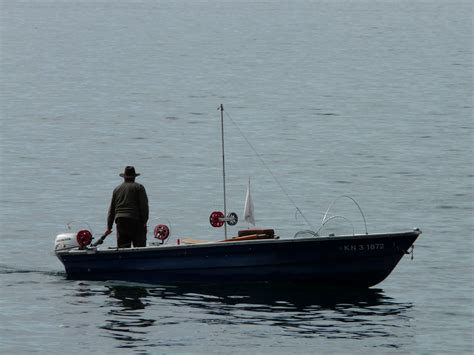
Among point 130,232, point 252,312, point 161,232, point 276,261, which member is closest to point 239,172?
point 161,232

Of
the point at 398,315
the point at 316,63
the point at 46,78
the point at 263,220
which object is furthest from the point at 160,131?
the point at 316,63

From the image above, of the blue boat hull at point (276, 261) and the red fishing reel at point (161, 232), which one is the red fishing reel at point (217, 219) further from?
the blue boat hull at point (276, 261)

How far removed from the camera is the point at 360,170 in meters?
58.1

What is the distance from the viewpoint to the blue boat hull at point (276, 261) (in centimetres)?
3008

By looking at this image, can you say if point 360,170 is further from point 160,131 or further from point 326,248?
point 326,248

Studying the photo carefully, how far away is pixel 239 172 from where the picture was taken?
57.8 metres

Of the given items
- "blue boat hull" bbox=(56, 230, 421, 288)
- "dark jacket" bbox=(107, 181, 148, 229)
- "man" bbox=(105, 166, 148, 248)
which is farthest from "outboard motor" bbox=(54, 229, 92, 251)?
"dark jacket" bbox=(107, 181, 148, 229)

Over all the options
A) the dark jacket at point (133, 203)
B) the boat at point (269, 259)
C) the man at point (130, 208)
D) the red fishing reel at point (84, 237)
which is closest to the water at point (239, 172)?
the boat at point (269, 259)

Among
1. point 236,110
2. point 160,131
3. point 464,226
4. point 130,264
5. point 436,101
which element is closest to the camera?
point 130,264

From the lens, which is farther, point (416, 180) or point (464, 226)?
point (416, 180)

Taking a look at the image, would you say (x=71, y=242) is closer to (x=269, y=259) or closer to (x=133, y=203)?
(x=133, y=203)

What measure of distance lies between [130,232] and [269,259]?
3.18 m

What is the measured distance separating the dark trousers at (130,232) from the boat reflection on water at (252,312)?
0.98 m

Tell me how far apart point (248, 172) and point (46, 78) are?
52.1 metres
